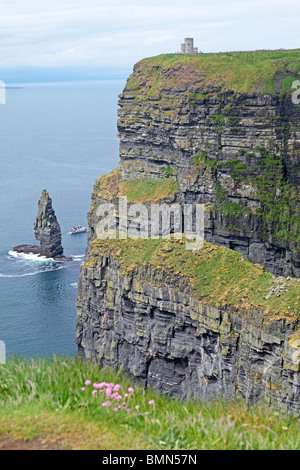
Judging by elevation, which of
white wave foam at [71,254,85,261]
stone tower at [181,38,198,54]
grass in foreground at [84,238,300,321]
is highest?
stone tower at [181,38,198,54]

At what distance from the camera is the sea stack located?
141m

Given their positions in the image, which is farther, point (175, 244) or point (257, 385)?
point (175, 244)

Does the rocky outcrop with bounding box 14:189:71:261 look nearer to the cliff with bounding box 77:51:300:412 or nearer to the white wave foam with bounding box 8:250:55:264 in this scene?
the white wave foam with bounding box 8:250:55:264

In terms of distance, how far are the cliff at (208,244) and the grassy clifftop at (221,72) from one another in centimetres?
21

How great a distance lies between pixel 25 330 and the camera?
4070 inches

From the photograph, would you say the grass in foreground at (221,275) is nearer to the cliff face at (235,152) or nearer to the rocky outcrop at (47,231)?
the cliff face at (235,152)

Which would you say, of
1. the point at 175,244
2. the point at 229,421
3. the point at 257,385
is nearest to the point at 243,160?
the point at 175,244

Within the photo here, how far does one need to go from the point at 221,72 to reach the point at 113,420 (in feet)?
261

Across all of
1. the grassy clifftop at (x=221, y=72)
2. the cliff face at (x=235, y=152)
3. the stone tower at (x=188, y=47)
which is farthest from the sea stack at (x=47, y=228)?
the stone tower at (x=188, y=47)

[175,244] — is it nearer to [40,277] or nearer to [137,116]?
[137,116]

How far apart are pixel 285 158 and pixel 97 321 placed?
33067mm

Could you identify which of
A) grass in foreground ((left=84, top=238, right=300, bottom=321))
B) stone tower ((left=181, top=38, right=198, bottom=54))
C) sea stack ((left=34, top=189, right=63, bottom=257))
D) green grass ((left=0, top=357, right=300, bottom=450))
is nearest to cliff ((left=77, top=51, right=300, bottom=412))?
grass in foreground ((left=84, top=238, right=300, bottom=321))

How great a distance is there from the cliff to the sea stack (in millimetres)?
35628

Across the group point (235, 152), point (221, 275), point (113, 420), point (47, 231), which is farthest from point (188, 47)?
point (113, 420)
